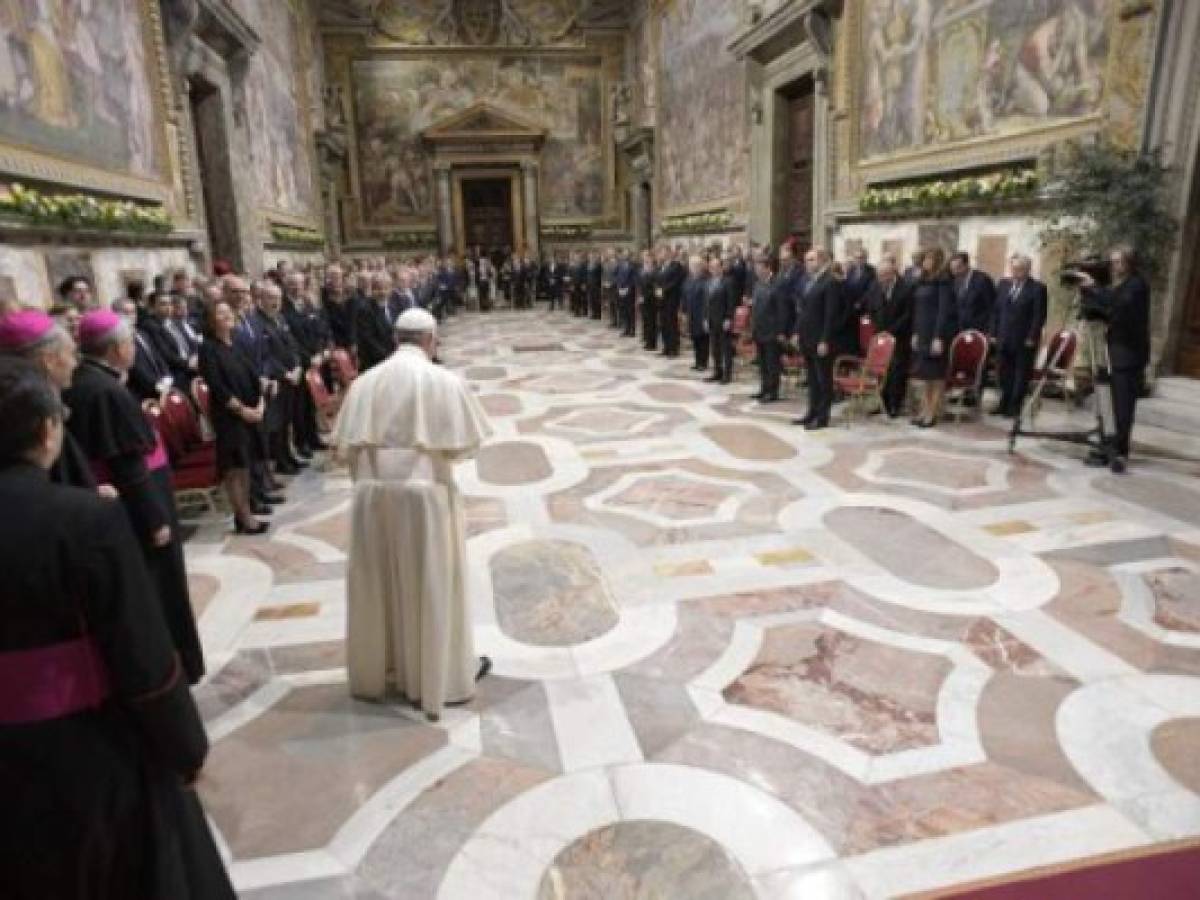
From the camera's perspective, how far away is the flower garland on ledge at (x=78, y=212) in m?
6.15

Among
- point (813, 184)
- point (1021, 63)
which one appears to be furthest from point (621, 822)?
point (813, 184)

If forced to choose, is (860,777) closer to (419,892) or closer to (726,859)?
(726,859)

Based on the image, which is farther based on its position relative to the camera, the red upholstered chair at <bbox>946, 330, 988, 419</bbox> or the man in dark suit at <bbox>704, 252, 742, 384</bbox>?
the man in dark suit at <bbox>704, 252, 742, 384</bbox>

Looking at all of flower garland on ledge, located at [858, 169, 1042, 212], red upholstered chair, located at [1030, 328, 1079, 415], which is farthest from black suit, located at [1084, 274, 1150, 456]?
flower garland on ledge, located at [858, 169, 1042, 212]

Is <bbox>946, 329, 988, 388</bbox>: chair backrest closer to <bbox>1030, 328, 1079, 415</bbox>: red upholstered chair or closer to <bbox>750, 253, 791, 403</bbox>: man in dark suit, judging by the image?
<bbox>1030, 328, 1079, 415</bbox>: red upholstered chair

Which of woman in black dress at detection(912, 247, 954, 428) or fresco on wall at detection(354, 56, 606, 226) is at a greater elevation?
fresco on wall at detection(354, 56, 606, 226)

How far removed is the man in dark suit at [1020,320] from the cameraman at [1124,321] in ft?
4.38

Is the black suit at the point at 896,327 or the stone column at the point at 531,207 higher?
the stone column at the point at 531,207

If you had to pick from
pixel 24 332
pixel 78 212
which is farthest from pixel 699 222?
pixel 24 332

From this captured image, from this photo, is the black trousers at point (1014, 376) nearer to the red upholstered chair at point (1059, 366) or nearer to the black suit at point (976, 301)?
the red upholstered chair at point (1059, 366)

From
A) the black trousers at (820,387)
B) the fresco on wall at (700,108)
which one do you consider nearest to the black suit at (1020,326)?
the black trousers at (820,387)

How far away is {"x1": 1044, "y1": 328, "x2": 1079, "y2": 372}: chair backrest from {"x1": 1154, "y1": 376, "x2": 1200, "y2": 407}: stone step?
3.41 feet

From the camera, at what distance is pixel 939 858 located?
96.5 inches

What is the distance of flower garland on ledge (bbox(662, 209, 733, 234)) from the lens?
17.8 metres
